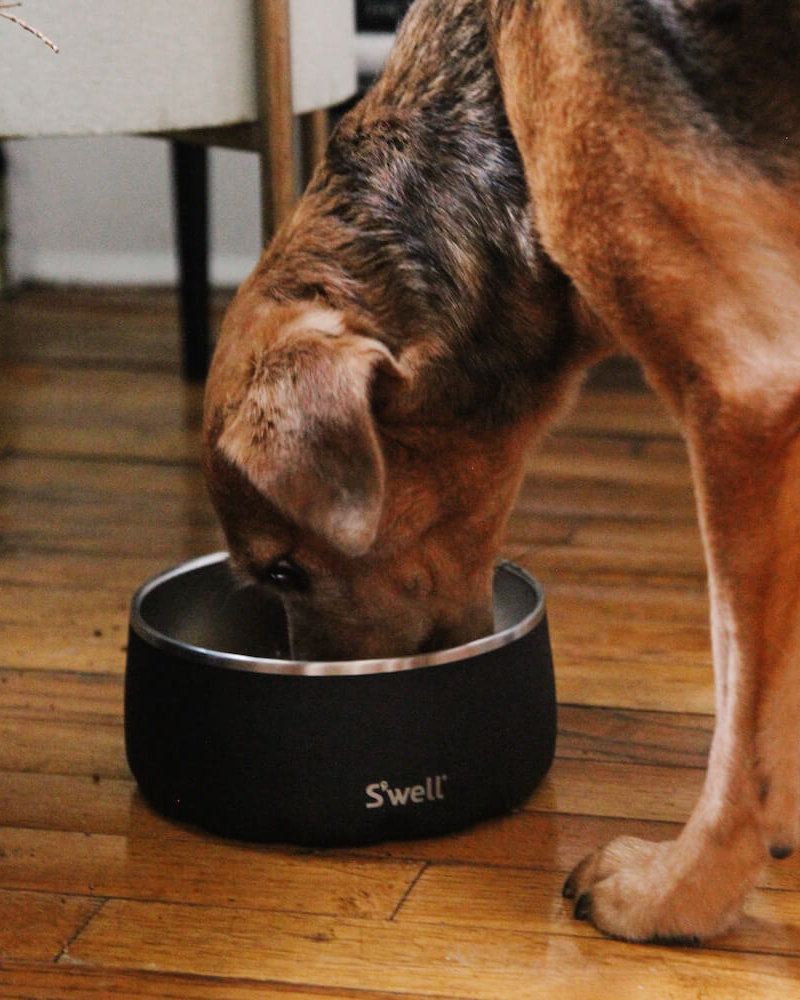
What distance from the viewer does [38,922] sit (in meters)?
1.57

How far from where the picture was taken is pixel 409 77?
5.73 ft

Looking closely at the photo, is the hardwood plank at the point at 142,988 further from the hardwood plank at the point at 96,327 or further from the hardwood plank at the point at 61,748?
the hardwood plank at the point at 96,327

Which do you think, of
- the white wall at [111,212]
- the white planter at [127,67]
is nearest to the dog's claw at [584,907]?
the white planter at [127,67]

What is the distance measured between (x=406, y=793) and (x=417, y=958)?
244 mm

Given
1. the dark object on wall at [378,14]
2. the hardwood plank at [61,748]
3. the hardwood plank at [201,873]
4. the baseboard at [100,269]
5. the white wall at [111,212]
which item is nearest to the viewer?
the hardwood plank at [201,873]

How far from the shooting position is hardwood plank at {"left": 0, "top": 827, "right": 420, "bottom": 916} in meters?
1.62

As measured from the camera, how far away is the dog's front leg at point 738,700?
1.45 m

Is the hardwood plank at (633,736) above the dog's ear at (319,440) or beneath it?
beneath

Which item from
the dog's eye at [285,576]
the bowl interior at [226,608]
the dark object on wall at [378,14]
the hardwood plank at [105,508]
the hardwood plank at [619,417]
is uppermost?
the dark object on wall at [378,14]

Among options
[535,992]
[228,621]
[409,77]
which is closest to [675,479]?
[228,621]

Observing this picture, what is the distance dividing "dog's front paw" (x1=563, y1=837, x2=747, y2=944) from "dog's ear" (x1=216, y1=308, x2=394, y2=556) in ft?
1.50

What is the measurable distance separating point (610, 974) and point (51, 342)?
3359mm

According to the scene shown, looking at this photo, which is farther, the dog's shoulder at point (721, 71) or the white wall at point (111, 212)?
the white wall at point (111, 212)

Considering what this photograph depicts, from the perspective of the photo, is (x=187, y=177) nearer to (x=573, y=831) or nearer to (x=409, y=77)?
(x=409, y=77)
